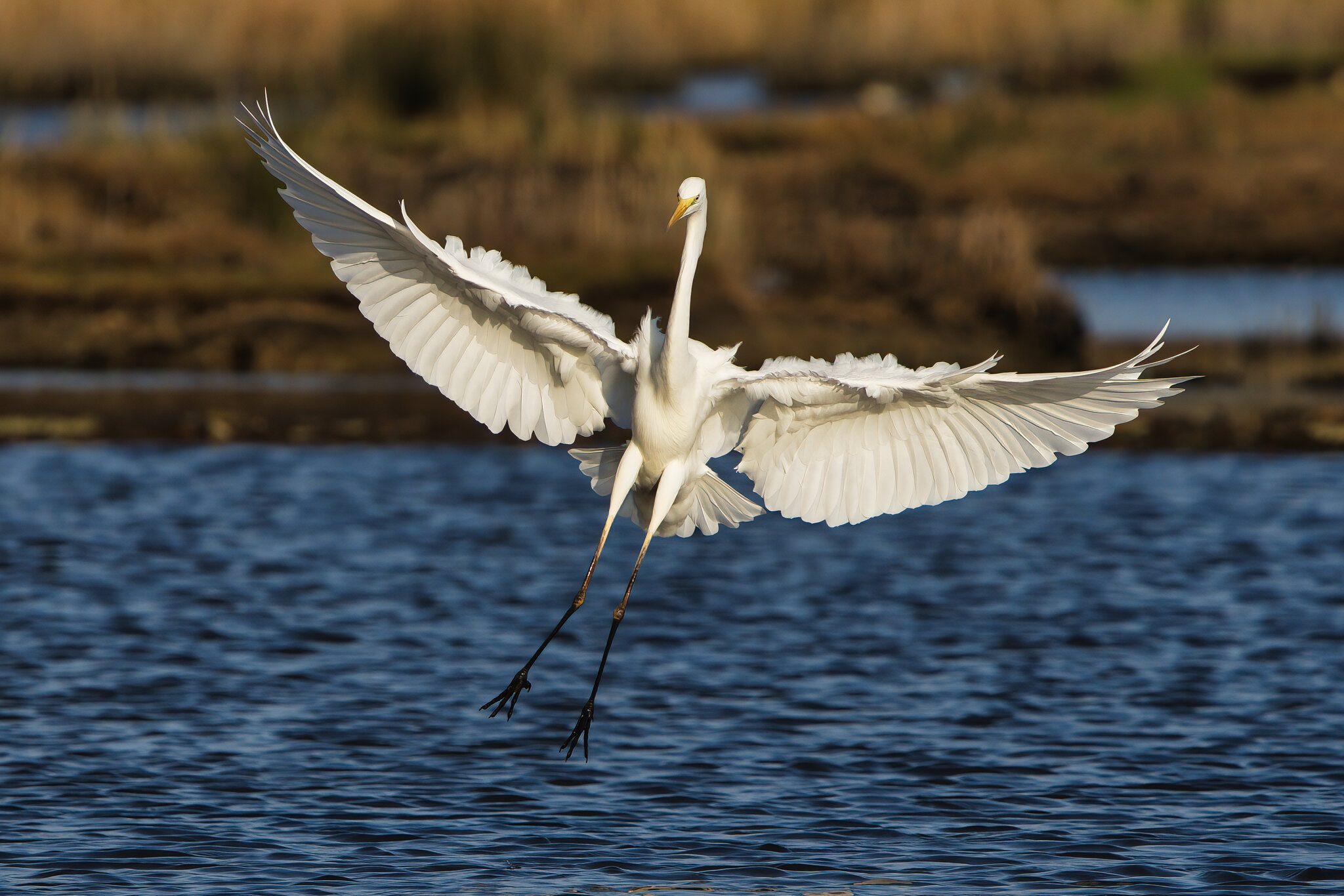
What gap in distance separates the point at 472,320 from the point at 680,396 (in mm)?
983

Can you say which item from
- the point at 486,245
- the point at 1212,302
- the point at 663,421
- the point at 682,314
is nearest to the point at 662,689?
the point at 663,421

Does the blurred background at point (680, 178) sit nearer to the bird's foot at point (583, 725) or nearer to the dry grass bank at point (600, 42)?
the dry grass bank at point (600, 42)

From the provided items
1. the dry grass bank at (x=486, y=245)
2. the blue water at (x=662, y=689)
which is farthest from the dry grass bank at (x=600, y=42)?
the blue water at (x=662, y=689)

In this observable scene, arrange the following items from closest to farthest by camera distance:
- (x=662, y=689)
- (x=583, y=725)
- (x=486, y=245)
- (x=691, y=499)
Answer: (x=583, y=725)
(x=691, y=499)
(x=662, y=689)
(x=486, y=245)

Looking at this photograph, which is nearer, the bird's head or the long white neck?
the long white neck

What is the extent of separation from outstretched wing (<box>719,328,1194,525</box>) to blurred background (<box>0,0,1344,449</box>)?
10.1 metres

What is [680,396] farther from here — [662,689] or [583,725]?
[662,689]

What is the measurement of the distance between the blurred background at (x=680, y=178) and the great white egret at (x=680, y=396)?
965cm

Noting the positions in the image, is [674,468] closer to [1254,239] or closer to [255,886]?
[255,886]

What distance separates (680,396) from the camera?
8.12 meters

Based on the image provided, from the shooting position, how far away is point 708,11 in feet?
133

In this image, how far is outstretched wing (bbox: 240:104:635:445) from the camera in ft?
25.9

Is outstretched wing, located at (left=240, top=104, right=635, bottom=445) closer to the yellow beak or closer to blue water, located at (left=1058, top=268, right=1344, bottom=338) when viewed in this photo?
the yellow beak

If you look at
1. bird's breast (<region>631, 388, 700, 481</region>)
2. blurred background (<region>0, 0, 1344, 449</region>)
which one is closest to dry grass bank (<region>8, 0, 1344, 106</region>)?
blurred background (<region>0, 0, 1344, 449</region>)
